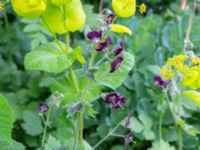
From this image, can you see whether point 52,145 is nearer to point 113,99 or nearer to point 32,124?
point 113,99

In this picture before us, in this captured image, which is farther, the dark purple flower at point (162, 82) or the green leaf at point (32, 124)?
the green leaf at point (32, 124)

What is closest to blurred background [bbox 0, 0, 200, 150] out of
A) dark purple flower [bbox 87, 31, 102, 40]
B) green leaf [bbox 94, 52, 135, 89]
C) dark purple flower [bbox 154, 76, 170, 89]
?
dark purple flower [bbox 154, 76, 170, 89]

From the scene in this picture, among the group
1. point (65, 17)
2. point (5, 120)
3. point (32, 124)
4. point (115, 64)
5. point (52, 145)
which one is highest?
point (65, 17)

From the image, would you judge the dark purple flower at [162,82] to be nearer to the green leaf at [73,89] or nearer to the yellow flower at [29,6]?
the green leaf at [73,89]

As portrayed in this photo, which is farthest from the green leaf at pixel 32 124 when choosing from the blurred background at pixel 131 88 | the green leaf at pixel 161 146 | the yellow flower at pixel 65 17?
the yellow flower at pixel 65 17

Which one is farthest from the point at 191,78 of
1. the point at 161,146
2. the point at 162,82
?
the point at 161,146

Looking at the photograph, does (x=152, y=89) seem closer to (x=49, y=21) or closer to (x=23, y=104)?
(x=23, y=104)

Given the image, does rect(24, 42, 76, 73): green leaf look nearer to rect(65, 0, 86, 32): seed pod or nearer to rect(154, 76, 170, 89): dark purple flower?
rect(65, 0, 86, 32): seed pod
